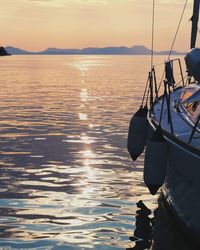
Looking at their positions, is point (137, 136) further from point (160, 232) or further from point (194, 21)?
point (194, 21)

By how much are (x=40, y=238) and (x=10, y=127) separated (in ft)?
53.0

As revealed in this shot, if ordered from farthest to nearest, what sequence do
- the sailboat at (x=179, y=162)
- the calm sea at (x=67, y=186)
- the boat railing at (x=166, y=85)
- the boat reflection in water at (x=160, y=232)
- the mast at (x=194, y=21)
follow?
the mast at (x=194, y=21), the boat railing at (x=166, y=85), the calm sea at (x=67, y=186), the boat reflection in water at (x=160, y=232), the sailboat at (x=179, y=162)

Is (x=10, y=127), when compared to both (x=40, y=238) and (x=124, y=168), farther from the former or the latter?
(x=40, y=238)

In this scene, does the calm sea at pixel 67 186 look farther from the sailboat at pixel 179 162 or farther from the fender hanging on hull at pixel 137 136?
the sailboat at pixel 179 162

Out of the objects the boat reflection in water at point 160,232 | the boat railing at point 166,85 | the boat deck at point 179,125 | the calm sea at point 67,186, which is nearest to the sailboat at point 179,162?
the boat deck at point 179,125

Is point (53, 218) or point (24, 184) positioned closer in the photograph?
point (53, 218)

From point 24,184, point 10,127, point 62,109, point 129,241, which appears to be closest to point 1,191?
point 24,184

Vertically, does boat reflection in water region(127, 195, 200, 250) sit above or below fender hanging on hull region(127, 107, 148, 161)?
below

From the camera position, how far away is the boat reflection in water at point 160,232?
34.8ft

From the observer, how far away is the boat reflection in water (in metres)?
10.6

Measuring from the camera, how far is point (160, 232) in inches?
452

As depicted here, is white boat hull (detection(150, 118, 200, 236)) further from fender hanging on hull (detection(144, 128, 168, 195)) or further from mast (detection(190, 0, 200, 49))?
mast (detection(190, 0, 200, 49))

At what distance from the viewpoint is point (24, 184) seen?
14.9 metres

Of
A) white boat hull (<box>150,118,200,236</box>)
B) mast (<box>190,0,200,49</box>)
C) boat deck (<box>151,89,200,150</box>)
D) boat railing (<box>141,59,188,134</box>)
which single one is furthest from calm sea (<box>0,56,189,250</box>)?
mast (<box>190,0,200,49</box>)
